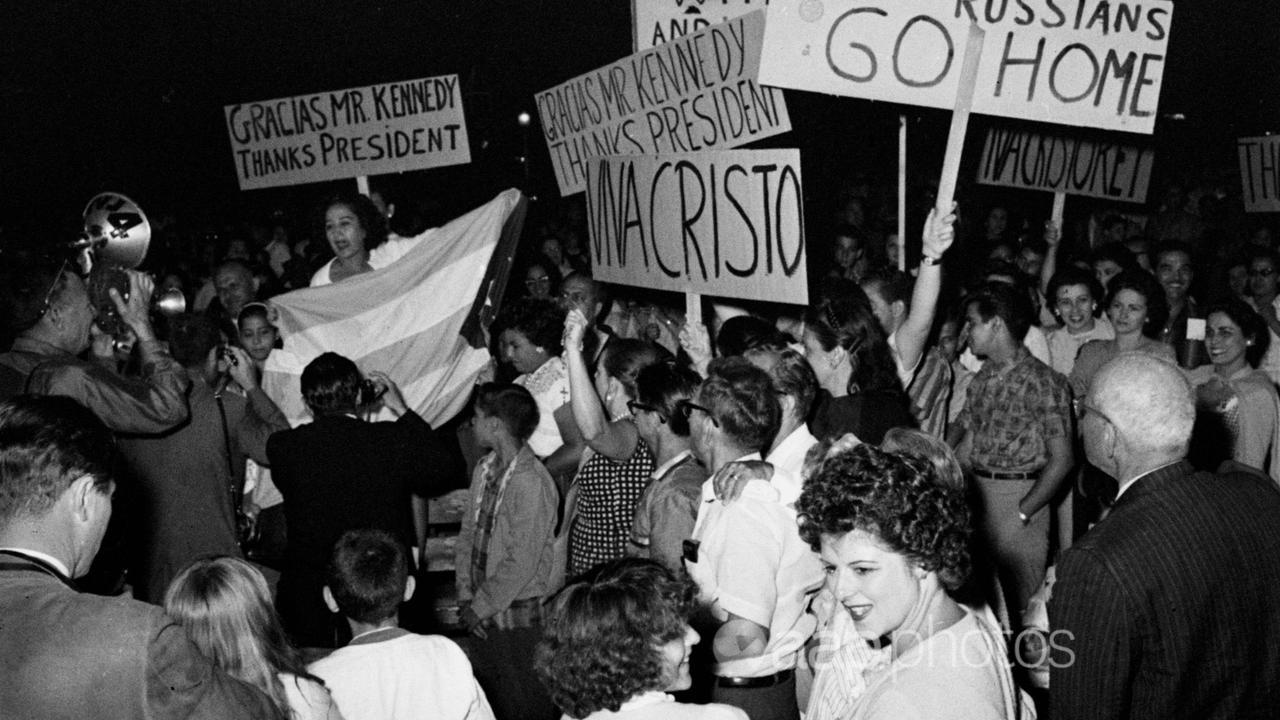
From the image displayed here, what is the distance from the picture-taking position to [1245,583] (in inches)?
127

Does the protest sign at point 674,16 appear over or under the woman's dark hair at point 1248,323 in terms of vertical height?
over

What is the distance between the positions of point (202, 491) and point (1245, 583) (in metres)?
4.34

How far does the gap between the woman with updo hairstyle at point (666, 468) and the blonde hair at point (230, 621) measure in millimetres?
1540

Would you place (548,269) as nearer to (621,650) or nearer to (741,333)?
(741,333)

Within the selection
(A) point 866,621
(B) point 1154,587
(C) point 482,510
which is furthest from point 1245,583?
(C) point 482,510

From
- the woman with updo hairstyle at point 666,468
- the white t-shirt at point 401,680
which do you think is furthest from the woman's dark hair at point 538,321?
the white t-shirt at point 401,680

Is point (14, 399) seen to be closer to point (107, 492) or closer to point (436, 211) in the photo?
point (107, 492)

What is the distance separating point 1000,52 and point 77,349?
418 centimetres

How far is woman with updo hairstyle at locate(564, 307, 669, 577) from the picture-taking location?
205 inches

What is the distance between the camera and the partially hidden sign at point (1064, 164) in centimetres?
1056

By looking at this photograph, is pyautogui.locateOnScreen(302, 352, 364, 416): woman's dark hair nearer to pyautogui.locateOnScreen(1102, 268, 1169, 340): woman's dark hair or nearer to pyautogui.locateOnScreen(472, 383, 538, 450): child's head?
pyautogui.locateOnScreen(472, 383, 538, 450): child's head

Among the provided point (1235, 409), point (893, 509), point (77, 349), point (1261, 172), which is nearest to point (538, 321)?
point (77, 349)

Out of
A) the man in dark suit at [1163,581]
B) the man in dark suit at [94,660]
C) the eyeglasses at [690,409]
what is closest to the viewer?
the man in dark suit at [94,660]

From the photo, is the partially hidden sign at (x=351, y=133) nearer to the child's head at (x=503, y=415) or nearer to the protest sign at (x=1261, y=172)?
the child's head at (x=503, y=415)
